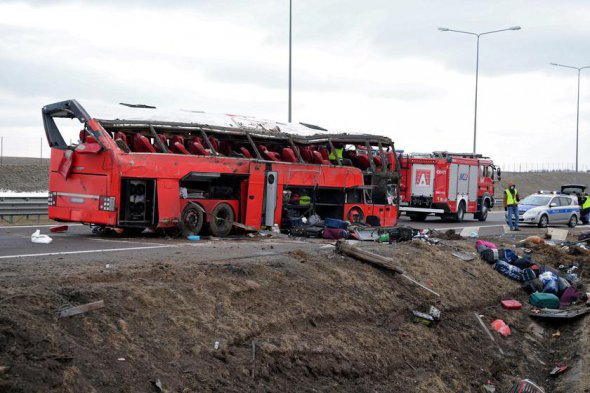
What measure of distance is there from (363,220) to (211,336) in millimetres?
13412

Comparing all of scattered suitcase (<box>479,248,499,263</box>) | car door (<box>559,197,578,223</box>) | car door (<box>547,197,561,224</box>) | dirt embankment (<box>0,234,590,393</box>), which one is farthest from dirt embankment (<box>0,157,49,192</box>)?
dirt embankment (<box>0,234,590,393</box>)

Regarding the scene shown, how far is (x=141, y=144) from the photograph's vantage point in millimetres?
16109

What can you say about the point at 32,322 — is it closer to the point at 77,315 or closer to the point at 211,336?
the point at 77,315

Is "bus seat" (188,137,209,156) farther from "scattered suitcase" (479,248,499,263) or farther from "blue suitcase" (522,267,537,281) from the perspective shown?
"blue suitcase" (522,267,537,281)

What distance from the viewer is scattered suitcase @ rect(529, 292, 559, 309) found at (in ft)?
48.6

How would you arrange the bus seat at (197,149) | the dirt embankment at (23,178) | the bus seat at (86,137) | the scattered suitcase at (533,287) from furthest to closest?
the dirt embankment at (23,178)
the bus seat at (197,149)
the scattered suitcase at (533,287)
the bus seat at (86,137)

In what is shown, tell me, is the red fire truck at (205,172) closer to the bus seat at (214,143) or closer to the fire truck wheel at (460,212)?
the bus seat at (214,143)

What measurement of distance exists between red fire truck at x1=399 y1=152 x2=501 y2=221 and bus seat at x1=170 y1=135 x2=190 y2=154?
13.0 metres

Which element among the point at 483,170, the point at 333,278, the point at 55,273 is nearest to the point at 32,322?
the point at 55,273

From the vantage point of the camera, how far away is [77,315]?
22.9ft

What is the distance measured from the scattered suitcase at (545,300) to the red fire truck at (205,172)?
6.27 metres

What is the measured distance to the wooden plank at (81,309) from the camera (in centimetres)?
689

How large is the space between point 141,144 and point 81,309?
30.9 ft

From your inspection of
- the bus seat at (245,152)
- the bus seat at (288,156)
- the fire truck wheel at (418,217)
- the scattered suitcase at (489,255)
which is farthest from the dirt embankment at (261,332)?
the fire truck wheel at (418,217)
